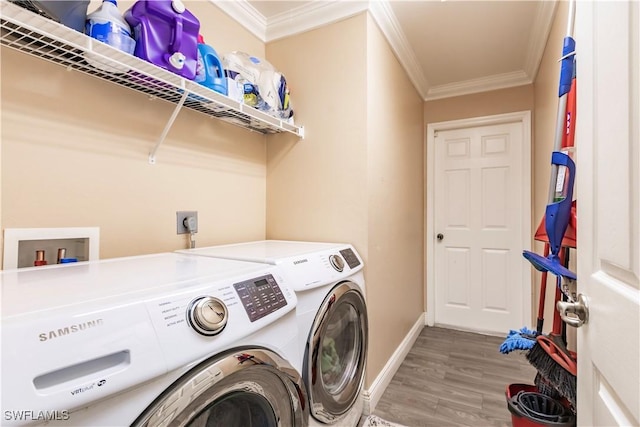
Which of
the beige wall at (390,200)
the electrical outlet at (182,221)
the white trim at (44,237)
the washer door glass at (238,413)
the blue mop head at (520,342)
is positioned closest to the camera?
the washer door glass at (238,413)

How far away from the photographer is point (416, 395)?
1919 mm

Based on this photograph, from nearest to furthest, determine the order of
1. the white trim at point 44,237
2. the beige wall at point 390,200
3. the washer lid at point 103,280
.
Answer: the washer lid at point 103,280, the white trim at point 44,237, the beige wall at point 390,200

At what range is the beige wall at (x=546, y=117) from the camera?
68.2 inches

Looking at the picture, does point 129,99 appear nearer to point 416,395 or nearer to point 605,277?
point 605,277

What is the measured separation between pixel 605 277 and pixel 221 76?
59.8 inches

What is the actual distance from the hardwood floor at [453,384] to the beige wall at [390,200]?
7.4 inches

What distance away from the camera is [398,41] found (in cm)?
220

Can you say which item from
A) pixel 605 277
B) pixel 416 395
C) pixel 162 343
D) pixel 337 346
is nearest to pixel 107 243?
pixel 162 343

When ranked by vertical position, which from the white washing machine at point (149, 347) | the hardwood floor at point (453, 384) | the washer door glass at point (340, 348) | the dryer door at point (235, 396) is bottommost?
the hardwood floor at point (453, 384)

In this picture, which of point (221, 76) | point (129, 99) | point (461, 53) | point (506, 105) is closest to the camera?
point (129, 99)

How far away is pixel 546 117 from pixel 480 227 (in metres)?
1.18

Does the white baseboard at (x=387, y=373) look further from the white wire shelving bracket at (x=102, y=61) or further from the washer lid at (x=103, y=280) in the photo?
the white wire shelving bracket at (x=102, y=61)

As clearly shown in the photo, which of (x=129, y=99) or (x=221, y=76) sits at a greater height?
(x=221, y=76)

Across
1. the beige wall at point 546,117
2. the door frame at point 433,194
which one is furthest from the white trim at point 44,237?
the door frame at point 433,194
